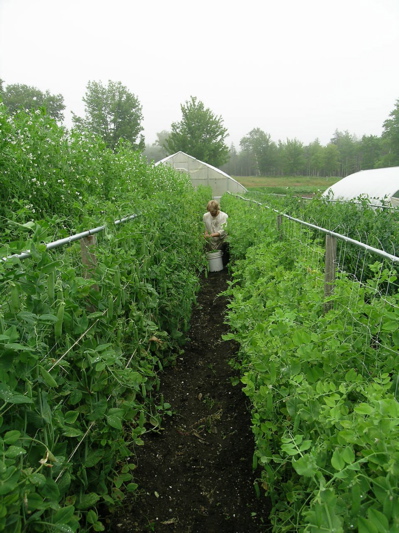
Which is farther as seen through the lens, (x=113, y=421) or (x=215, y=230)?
(x=215, y=230)

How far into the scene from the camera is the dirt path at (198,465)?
1859 mm

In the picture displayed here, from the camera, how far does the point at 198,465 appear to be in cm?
Answer: 225

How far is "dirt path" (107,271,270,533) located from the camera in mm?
1859

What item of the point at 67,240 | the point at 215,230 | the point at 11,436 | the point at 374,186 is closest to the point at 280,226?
the point at 215,230

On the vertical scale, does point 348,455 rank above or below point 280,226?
above

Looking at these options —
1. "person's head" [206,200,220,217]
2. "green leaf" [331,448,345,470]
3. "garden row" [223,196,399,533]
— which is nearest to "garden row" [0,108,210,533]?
"garden row" [223,196,399,533]

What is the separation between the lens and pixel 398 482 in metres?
0.92

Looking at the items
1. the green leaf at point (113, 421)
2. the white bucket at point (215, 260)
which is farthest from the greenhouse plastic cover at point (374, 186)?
the green leaf at point (113, 421)

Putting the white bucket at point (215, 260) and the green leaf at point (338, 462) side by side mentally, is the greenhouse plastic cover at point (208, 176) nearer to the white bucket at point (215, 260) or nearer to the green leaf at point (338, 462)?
the white bucket at point (215, 260)

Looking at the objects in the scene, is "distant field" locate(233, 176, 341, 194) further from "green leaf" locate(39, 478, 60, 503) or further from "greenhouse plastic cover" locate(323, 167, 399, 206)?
"green leaf" locate(39, 478, 60, 503)

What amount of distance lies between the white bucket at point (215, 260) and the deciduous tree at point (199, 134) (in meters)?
34.6

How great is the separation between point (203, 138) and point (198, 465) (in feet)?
137

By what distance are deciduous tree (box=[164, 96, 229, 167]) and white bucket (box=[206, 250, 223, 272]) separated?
3457 centimetres

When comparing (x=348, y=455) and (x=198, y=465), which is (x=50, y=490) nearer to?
(x=348, y=455)
